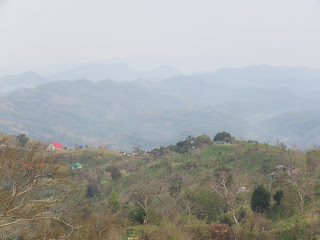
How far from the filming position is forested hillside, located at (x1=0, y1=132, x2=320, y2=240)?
13.1 meters

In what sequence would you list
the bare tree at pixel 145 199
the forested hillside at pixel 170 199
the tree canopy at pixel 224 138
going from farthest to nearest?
1. the tree canopy at pixel 224 138
2. the bare tree at pixel 145 199
3. the forested hillside at pixel 170 199

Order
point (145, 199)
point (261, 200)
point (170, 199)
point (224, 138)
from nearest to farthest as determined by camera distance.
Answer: point (145, 199) → point (261, 200) → point (170, 199) → point (224, 138)

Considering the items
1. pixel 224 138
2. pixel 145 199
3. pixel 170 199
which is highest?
pixel 145 199

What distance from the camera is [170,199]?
3291 cm

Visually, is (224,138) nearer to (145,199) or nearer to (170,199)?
(170,199)

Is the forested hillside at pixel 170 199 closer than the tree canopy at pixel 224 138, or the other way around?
the forested hillside at pixel 170 199

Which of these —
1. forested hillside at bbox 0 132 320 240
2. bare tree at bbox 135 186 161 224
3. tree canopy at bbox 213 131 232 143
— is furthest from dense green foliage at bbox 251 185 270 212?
tree canopy at bbox 213 131 232 143

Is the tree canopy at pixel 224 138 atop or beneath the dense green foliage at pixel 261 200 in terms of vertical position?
beneath

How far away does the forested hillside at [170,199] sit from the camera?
43.1 feet

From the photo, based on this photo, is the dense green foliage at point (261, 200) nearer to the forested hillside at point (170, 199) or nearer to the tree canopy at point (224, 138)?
the forested hillside at point (170, 199)

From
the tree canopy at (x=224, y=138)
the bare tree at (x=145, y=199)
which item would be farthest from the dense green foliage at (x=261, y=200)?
the tree canopy at (x=224, y=138)

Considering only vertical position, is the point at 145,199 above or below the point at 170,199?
above

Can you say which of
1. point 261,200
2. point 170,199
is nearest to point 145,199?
point 170,199

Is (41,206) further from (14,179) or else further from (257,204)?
(257,204)
